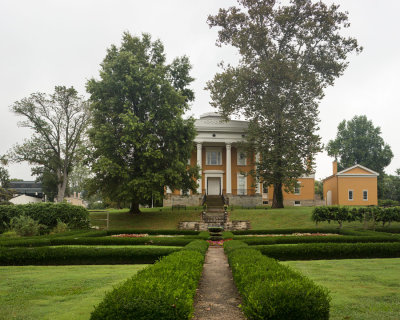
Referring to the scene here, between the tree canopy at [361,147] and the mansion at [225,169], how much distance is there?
18.4m

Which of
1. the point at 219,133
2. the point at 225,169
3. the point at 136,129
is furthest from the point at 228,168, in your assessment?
the point at 136,129

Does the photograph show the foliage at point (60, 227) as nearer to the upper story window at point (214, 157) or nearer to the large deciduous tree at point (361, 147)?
the upper story window at point (214, 157)

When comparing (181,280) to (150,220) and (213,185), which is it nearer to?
(150,220)

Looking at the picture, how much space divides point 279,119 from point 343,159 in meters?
31.9

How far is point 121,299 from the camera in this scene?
383 centimetres

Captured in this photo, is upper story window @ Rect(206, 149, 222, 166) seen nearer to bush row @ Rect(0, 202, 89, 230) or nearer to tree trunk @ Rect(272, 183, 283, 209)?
tree trunk @ Rect(272, 183, 283, 209)

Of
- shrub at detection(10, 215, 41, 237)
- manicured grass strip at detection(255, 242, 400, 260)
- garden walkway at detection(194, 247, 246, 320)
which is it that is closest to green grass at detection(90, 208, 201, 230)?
shrub at detection(10, 215, 41, 237)

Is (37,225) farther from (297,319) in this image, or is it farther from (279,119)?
(279,119)

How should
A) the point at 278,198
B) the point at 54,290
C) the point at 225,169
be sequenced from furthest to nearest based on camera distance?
the point at 225,169 → the point at 278,198 → the point at 54,290

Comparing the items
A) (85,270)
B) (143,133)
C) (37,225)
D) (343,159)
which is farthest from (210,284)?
(343,159)

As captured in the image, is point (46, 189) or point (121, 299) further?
point (46, 189)

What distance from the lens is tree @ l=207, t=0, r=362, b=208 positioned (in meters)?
28.8

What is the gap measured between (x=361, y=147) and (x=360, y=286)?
177ft

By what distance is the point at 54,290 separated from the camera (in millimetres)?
6527
